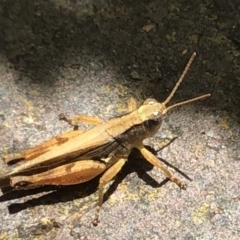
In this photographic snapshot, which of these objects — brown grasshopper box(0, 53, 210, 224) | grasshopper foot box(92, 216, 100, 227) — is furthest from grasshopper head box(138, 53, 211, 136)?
grasshopper foot box(92, 216, 100, 227)

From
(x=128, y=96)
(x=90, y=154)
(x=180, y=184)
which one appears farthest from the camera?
(x=128, y=96)

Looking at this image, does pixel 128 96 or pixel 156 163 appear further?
Result: pixel 128 96

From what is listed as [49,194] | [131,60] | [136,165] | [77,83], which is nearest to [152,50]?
[131,60]

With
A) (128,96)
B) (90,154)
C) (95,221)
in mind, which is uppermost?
(128,96)

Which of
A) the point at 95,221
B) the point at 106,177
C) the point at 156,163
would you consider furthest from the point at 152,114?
the point at 95,221

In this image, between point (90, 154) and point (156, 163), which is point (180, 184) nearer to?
point (156, 163)

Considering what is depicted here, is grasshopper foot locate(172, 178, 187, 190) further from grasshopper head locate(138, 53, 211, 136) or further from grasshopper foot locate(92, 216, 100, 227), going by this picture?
grasshopper foot locate(92, 216, 100, 227)

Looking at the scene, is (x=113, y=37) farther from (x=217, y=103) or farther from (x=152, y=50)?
(x=217, y=103)
